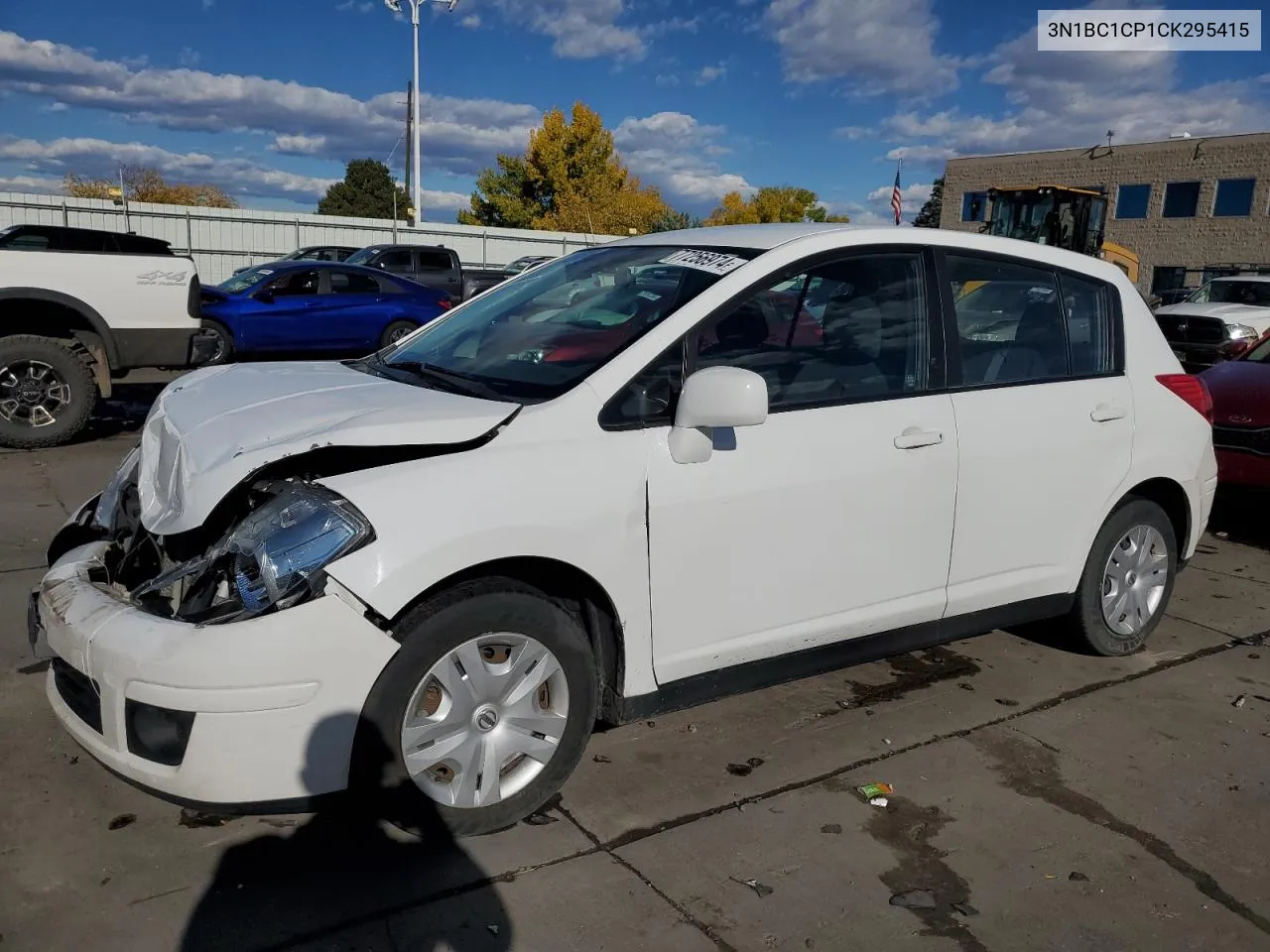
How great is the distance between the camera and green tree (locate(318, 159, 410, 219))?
77.1m

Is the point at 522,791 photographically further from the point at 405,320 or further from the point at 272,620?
the point at 405,320

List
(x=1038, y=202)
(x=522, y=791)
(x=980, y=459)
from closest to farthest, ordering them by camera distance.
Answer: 1. (x=522, y=791)
2. (x=980, y=459)
3. (x=1038, y=202)

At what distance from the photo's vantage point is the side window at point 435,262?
20.7 meters

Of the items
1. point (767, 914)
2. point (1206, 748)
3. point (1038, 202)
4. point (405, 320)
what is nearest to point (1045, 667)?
point (1206, 748)

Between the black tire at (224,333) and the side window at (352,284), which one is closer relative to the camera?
the black tire at (224,333)

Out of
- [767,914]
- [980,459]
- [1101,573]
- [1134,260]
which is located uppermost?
[1134,260]

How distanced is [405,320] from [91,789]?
11632 mm

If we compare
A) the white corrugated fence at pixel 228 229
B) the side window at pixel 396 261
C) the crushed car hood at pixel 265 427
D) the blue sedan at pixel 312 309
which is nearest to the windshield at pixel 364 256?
the side window at pixel 396 261

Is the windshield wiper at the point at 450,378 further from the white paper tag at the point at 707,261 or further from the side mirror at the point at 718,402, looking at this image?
the white paper tag at the point at 707,261

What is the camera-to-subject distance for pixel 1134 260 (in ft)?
73.4

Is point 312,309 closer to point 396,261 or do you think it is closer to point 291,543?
point 396,261

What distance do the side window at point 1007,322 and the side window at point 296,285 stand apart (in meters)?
11.3

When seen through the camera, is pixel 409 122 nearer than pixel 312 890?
No

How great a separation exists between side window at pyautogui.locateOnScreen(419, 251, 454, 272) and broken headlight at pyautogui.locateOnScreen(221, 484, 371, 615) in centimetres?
1874
